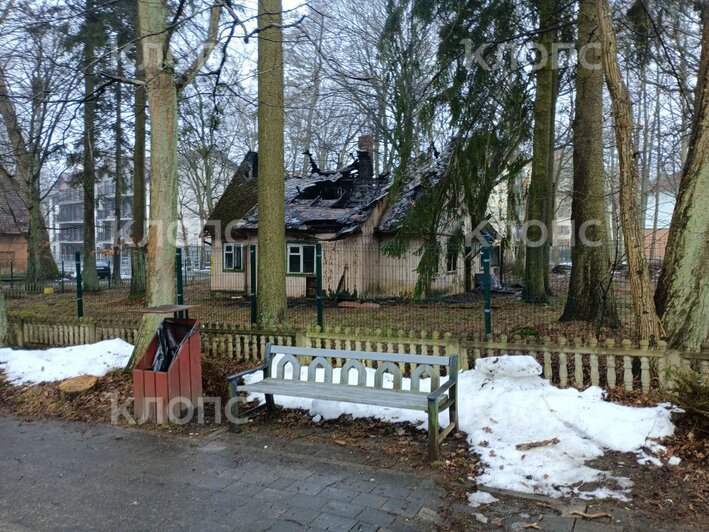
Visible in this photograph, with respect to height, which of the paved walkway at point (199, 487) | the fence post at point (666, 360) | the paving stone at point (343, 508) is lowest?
the paved walkway at point (199, 487)

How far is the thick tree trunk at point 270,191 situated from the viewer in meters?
8.98

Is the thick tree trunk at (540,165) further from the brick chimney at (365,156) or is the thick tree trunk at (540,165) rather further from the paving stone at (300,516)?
the brick chimney at (365,156)

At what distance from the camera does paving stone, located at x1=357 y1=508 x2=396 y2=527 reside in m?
3.66

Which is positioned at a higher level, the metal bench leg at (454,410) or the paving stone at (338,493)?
the metal bench leg at (454,410)

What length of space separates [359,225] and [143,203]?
25.2 ft

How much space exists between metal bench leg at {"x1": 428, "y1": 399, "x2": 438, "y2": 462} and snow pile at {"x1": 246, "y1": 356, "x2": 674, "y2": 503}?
1.40 feet

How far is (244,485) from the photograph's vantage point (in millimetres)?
4352

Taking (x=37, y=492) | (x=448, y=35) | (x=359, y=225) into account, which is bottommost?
(x=37, y=492)

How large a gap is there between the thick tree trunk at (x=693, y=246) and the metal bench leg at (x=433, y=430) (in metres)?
3.15

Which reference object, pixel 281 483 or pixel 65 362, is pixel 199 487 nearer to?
pixel 281 483

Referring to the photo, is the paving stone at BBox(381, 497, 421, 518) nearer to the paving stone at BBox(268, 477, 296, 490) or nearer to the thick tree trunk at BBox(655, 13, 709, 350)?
the paving stone at BBox(268, 477, 296, 490)

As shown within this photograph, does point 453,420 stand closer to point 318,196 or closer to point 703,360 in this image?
point 703,360

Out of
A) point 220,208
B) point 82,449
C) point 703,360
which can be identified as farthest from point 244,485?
point 220,208

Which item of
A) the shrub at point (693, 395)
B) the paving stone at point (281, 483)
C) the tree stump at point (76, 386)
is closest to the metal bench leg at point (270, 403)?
the paving stone at point (281, 483)
